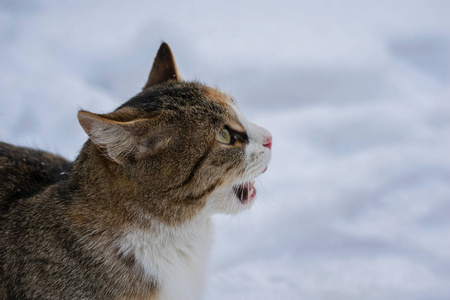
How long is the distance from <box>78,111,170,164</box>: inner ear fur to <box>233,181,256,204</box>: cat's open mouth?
491mm

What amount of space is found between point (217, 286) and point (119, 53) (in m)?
3.21

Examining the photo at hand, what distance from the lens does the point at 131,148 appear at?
2486 millimetres

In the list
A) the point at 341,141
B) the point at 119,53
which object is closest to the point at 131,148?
the point at 341,141

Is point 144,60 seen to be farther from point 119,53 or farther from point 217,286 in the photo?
point 217,286

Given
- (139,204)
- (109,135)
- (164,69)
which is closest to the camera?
(109,135)

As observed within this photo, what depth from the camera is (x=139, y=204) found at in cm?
254

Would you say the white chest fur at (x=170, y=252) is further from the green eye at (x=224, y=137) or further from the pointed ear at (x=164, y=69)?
the pointed ear at (x=164, y=69)

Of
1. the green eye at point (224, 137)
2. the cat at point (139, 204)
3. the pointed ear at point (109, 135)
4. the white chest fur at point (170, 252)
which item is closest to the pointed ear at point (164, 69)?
the cat at point (139, 204)

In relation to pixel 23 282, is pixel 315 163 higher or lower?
higher

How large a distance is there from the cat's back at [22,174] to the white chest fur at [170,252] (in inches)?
27.2

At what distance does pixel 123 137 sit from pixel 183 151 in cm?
31

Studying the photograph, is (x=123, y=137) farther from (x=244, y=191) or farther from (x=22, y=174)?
(x=22, y=174)

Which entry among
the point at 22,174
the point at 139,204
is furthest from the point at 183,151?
the point at 22,174

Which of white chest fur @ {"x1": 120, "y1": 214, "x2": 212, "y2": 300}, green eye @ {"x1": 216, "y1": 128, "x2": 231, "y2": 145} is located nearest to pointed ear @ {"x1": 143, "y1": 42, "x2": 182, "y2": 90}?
green eye @ {"x1": 216, "y1": 128, "x2": 231, "y2": 145}
